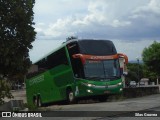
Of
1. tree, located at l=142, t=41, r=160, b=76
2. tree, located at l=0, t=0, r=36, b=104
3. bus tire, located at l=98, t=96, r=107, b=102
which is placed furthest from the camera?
tree, located at l=142, t=41, r=160, b=76

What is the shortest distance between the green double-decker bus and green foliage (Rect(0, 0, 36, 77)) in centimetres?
533

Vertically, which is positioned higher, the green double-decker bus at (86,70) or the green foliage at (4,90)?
the green double-decker bus at (86,70)

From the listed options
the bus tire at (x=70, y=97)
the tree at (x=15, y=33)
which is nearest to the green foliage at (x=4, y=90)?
the tree at (x=15, y=33)

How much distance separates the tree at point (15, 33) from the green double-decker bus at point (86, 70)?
5322 millimetres

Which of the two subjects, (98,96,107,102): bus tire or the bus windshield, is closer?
the bus windshield

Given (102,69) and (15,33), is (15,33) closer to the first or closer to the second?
(15,33)

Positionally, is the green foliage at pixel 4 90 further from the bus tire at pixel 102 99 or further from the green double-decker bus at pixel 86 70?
the bus tire at pixel 102 99

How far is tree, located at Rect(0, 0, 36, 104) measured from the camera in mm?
17906

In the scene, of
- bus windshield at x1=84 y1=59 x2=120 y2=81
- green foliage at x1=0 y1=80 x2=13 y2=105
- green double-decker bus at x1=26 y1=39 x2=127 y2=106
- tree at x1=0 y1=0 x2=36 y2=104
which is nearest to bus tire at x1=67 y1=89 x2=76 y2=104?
green double-decker bus at x1=26 y1=39 x2=127 y2=106

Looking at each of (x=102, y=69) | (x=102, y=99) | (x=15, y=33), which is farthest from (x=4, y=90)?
(x=102, y=99)

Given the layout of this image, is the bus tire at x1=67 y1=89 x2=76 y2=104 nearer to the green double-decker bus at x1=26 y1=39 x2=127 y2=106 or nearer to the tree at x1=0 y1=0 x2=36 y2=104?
the green double-decker bus at x1=26 y1=39 x2=127 y2=106

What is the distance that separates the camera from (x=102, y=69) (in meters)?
24.3

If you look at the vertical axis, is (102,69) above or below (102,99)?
above

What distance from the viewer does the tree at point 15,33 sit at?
58.7 ft
